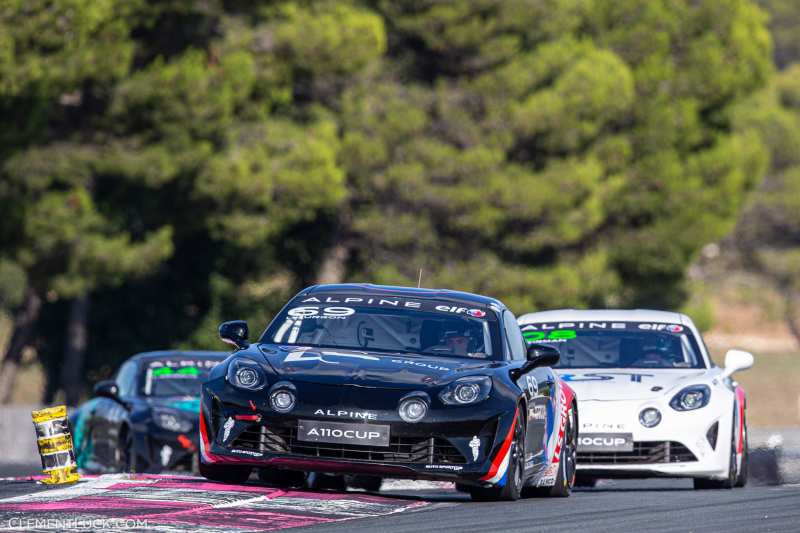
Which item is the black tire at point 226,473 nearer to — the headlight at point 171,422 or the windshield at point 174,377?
the headlight at point 171,422

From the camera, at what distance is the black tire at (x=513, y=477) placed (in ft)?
37.2

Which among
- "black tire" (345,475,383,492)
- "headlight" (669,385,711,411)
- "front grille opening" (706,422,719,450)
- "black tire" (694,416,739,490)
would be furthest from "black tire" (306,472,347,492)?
"black tire" (694,416,739,490)

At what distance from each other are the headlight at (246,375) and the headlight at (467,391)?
109cm

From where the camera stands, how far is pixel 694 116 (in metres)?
51.3

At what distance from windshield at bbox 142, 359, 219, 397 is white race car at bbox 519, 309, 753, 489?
15.8 ft

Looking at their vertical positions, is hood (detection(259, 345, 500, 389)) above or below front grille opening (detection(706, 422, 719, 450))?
above

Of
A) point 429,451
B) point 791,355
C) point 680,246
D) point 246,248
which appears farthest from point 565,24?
point 429,451

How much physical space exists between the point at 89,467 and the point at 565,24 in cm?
3070

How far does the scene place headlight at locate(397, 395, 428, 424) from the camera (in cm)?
1091

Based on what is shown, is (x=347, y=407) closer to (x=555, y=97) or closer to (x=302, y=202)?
(x=302, y=202)

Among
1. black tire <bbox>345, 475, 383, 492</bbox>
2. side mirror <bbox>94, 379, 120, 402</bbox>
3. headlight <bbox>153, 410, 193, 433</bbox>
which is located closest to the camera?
black tire <bbox>345, 475, 383, 492</bbox>

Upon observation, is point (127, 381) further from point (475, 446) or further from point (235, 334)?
point (475, 446)

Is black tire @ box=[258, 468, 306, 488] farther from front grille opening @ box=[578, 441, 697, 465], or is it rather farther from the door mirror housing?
front grille opening @ box=[578, 441, 697, 465]

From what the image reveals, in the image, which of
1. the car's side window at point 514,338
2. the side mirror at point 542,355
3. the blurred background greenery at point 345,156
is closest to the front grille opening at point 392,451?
the side mirror at point 542,355
